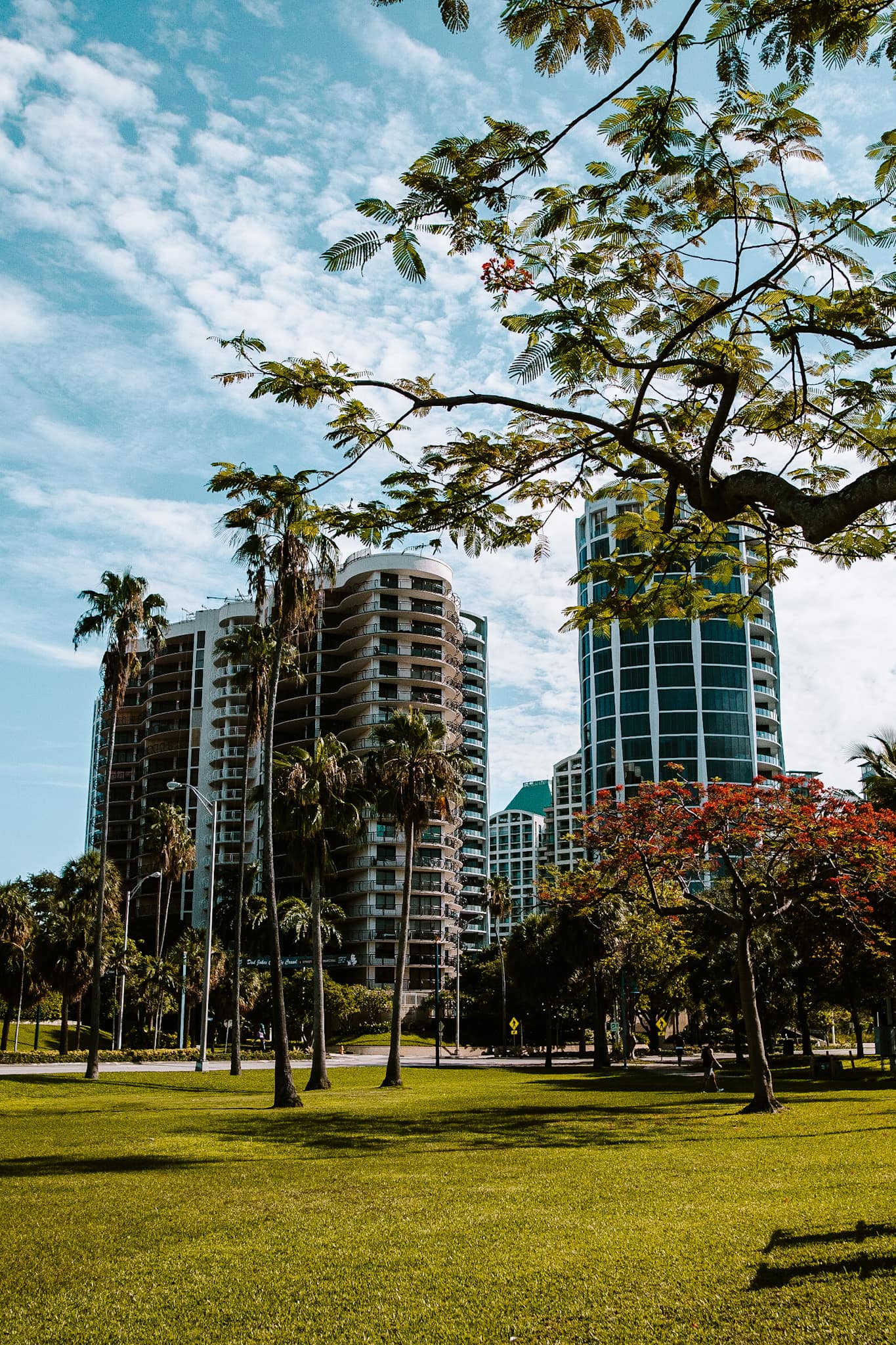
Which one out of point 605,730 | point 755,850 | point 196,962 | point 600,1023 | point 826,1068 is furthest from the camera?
point 605,730

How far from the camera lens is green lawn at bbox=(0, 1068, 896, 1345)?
685 cm

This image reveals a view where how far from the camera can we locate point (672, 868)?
81.4 ft

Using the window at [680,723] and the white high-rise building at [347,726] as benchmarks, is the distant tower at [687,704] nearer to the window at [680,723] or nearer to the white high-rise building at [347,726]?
the window at [680,723]

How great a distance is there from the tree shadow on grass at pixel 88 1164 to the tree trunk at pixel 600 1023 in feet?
109

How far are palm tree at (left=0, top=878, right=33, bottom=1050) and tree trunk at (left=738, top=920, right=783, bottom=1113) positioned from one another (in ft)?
143

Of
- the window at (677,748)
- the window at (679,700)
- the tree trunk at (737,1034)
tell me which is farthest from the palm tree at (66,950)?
the window at (679,700)

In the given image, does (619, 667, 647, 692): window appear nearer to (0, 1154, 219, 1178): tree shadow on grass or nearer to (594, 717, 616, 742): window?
(594, 717, 616, 742): window

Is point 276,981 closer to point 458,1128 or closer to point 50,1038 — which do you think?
point 458,1128

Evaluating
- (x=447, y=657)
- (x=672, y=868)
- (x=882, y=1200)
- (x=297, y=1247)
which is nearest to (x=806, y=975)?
(x=672, y=868)

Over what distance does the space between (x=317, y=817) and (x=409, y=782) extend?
4146 mm

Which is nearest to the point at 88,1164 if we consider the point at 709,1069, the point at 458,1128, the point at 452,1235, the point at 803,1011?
the point at 452,1235

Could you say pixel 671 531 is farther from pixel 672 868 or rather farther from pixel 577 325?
pixel 672 868

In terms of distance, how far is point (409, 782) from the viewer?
1510 inches

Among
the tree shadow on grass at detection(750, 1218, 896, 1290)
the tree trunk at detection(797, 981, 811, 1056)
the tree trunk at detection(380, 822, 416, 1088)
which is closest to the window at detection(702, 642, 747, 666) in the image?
the tree trunk at detection(797, 981, 811, 1056)
